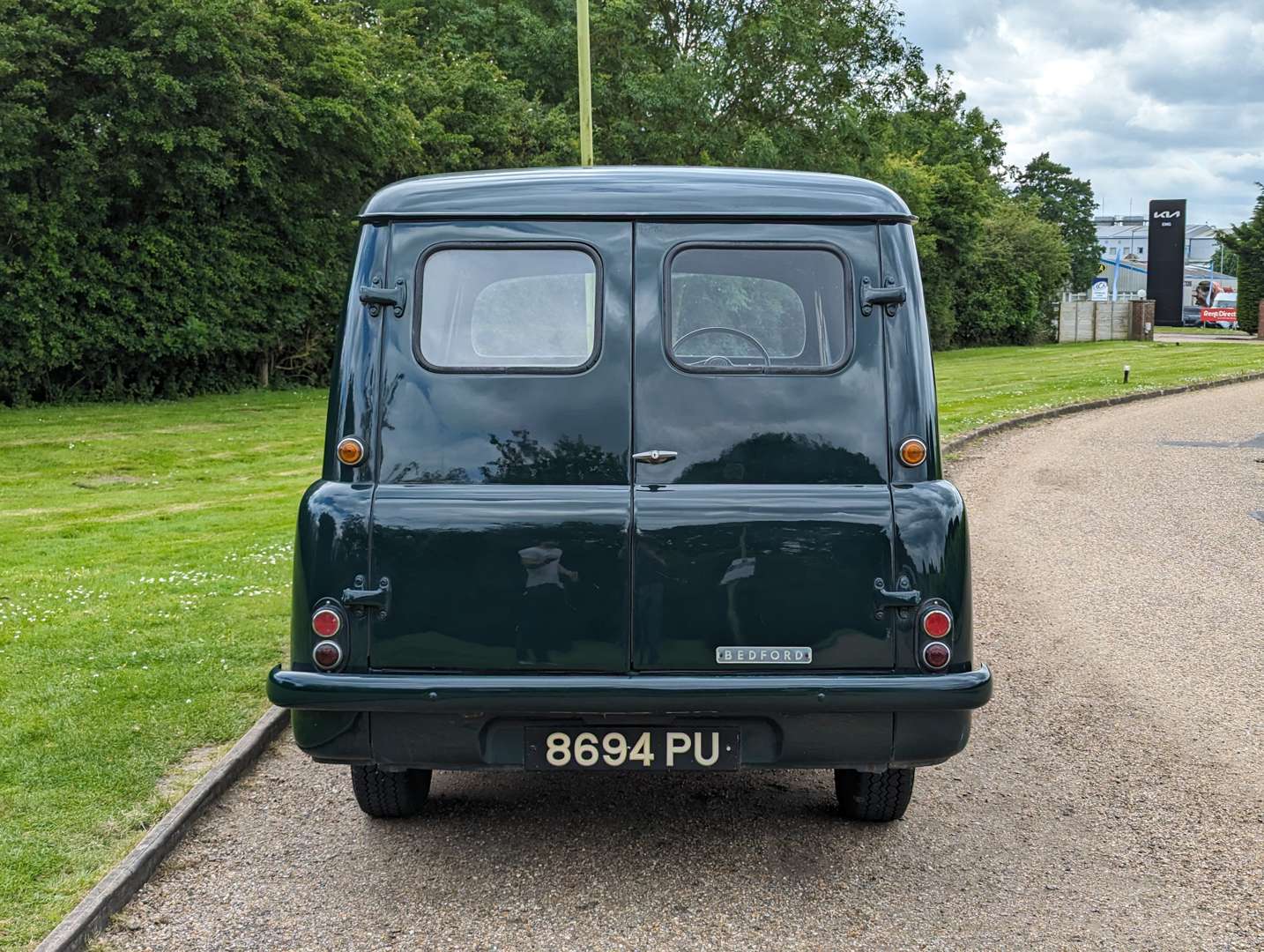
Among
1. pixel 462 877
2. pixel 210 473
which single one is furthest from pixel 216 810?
pixel 210 473

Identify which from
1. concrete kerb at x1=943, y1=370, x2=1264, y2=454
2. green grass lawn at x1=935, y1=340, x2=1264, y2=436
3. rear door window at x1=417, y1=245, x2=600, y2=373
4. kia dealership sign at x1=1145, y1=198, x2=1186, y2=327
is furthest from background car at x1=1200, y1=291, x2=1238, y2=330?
rear door window at x1=417, y1=245, x2=600, y2=373

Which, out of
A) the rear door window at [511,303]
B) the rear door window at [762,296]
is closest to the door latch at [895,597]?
the rear door window at [762,296]

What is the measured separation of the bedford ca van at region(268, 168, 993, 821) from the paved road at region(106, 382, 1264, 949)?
0.44m

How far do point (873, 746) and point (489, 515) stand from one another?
139 cm

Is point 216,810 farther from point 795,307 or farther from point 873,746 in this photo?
point 795,307

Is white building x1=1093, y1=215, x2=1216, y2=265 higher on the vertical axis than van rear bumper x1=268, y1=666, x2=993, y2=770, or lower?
higher

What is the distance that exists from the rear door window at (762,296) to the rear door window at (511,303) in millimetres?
289

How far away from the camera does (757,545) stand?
3.93 metres

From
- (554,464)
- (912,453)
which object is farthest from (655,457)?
(912,453)

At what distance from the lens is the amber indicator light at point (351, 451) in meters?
4.11

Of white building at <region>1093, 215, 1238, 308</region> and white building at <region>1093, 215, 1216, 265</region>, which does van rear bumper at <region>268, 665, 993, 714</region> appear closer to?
white building at <region>1093, 215, 1238, 308</region>

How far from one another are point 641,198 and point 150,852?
8.76 ft

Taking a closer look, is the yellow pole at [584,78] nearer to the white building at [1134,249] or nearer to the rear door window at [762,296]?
the rear door window at [762,296]

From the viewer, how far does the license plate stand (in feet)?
13.2
